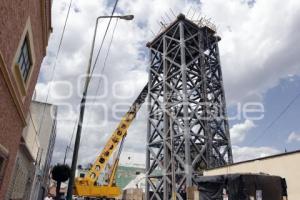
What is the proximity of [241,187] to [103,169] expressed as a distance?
21.7 m

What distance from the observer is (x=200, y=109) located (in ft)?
63.2

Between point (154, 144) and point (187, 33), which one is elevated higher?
point (187, 33)

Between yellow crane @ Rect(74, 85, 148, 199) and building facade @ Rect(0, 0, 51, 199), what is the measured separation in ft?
57.0

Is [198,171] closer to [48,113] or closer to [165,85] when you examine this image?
[165,85]

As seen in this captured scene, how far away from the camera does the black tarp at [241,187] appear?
719 cm

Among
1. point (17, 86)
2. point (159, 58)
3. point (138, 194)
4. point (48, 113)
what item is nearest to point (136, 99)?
point (159, 58)

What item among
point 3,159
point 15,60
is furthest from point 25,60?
point 3,159

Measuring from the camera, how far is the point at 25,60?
28.9 feet

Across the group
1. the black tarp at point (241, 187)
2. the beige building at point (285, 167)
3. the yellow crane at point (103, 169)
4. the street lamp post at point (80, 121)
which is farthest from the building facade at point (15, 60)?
the yellow crane at point (103, 169)

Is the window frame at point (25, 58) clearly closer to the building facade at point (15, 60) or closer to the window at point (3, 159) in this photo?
the building facade at point (15, 60)

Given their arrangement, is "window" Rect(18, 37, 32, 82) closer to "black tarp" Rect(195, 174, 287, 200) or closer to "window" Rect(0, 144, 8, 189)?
"window" Rect(0, 144, 8, 189)

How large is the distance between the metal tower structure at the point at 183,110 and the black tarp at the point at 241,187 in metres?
7.73

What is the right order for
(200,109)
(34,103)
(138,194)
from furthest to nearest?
(138,194) < (34,103) < (200,109)

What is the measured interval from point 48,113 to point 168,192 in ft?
51.4
